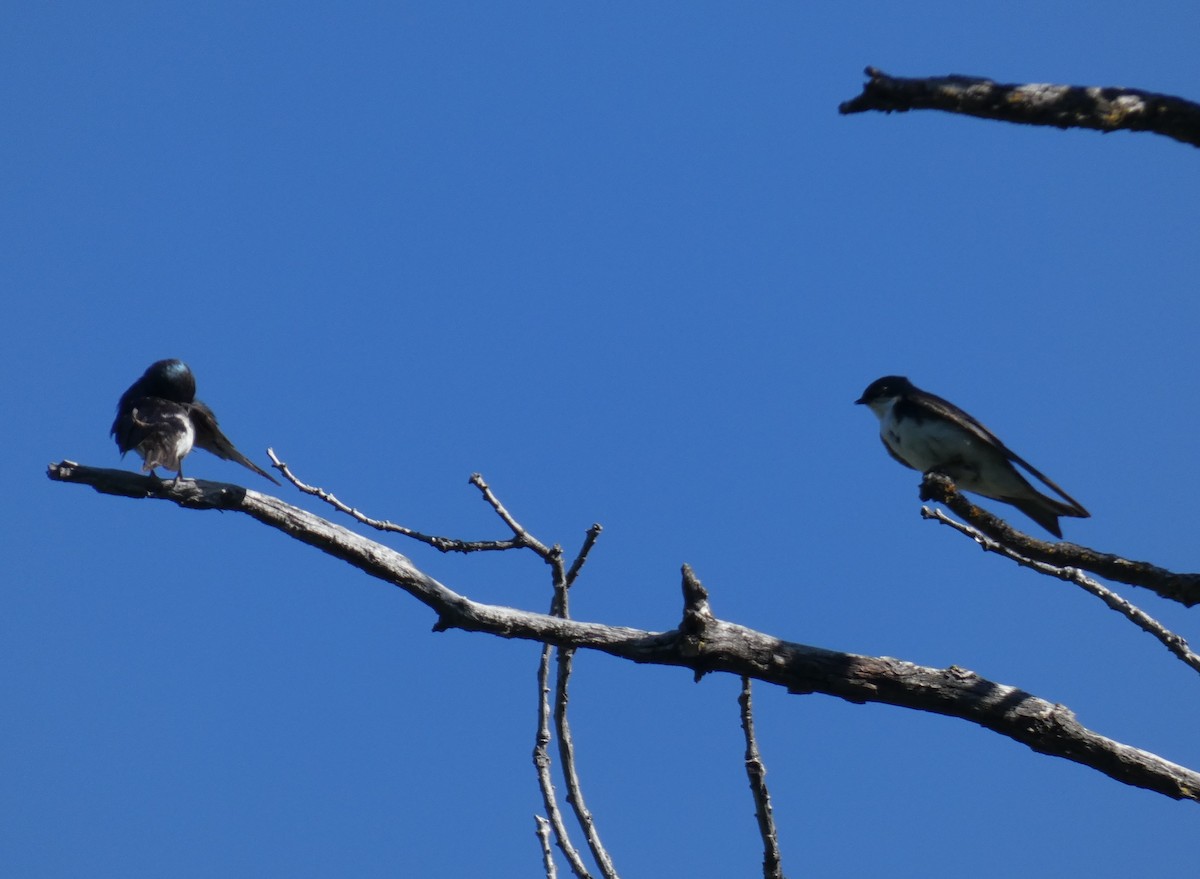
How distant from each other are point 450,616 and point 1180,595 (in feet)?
7.77

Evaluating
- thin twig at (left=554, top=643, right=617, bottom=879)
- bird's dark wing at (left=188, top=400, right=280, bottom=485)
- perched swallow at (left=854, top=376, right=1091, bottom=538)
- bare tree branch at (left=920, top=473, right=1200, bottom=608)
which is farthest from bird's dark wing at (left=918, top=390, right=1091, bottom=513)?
bird's dark wing at (left=188, top=400, right=280, bottom=485)

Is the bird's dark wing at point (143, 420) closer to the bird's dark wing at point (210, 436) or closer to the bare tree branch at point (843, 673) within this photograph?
the bird's dark wing at point (210, 436)

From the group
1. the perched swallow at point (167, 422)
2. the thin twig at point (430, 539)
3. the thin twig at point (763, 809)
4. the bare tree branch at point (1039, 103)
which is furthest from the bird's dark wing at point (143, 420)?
the bare tree branch at point (1039, 103)

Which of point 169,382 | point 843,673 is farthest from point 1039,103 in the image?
point 169,382

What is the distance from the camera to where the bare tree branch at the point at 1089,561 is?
3.87 m

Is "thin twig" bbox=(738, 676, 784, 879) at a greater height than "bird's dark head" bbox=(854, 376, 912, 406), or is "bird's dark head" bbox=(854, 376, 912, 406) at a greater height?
"bird's dark head" bbox=(854, 376, 912, 406)

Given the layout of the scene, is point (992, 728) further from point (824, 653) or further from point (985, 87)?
point (985, 87)

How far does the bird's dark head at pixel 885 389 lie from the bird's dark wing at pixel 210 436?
4.72m

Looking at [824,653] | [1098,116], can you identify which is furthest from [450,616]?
[1098,116]

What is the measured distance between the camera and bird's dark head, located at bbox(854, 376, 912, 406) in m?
9.13

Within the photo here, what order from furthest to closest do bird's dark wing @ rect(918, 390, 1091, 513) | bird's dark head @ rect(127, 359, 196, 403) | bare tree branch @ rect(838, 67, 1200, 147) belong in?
1. bird's dark head @ rect(127, 359, 196, 403)
2. bird's dark wing @ rect(918, 390, 1091, 513)
3. bare tree branch @ rect(838, 67, 1200, 147)

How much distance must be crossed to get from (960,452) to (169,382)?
5.56 metres

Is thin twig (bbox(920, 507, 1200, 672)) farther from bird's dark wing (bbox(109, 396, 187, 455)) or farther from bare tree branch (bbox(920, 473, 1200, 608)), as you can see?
bird's dark wing (bbox(109, 396, 187, 455))

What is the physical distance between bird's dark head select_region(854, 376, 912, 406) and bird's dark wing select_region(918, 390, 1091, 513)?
1.18 feet
